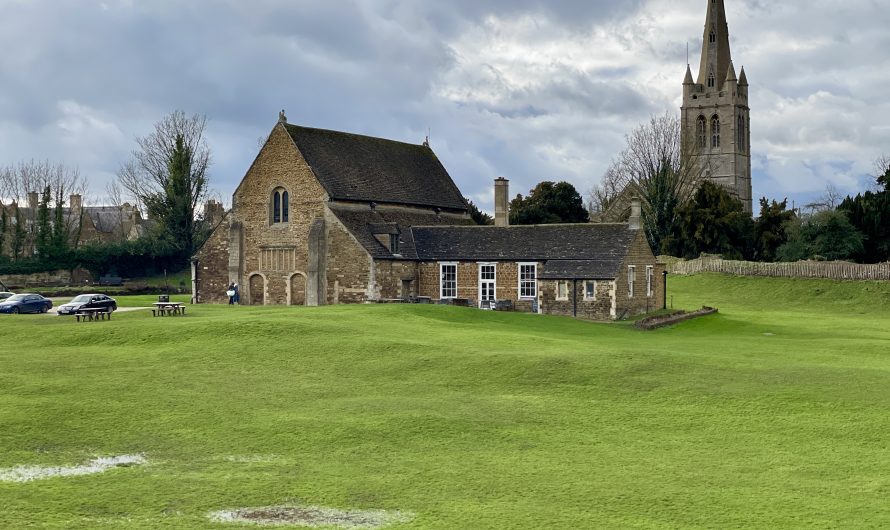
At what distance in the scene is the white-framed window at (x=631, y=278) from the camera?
59481mm

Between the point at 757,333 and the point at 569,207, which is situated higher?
the point at 569,207

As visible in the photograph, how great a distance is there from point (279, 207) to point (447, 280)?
37.3 ft

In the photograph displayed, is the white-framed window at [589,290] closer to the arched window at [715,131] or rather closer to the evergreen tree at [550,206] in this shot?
the evergreen tree at [550,206]

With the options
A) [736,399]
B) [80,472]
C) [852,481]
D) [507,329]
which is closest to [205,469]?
[80,472]

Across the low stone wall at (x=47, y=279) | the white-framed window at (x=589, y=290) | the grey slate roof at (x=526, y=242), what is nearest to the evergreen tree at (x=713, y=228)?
the grey slate roof at (x=526, y=242)

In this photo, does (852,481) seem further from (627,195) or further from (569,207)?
(627,195)

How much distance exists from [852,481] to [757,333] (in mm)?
34068

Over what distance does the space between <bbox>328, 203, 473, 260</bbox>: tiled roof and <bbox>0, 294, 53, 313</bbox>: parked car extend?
55.2ft

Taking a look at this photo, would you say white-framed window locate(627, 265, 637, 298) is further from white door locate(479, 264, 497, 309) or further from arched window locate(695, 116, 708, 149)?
arched window locate(695, 116, 708, 149)

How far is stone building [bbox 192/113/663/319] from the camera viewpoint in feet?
196

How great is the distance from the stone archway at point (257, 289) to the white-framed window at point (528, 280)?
52.8 ft

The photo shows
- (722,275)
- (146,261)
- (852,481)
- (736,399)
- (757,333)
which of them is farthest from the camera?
(146,261)

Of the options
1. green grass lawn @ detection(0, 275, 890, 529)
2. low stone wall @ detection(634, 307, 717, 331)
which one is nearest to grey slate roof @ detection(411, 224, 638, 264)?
low stone wall @ detection(634, 307, 717, 331)

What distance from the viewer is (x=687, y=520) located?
57.0 feet
